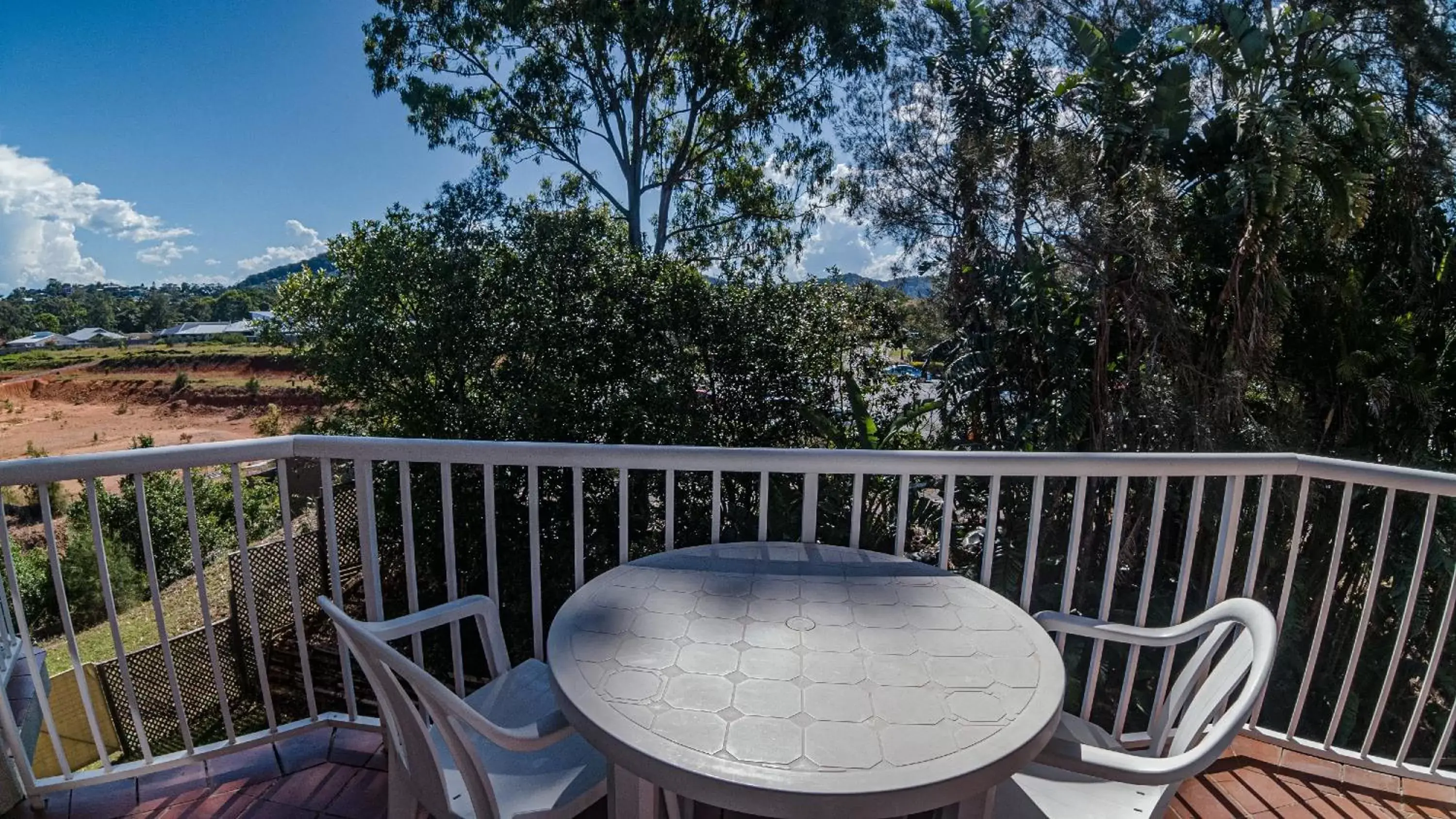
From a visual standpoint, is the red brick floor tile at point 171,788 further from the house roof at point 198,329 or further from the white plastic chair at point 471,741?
the house roof at point 198,329

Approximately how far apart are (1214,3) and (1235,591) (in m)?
4.26

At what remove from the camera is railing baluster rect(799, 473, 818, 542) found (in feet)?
6.57

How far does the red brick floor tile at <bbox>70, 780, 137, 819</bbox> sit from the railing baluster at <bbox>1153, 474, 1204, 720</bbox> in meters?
2.81

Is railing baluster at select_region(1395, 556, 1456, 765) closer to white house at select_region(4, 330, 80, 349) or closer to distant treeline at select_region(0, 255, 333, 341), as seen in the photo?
distant treeline at select_region(0, 255, 333, 341)

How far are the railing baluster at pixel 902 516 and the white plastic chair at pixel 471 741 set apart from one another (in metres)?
1.05

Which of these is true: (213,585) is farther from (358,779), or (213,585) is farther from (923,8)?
(923,8)

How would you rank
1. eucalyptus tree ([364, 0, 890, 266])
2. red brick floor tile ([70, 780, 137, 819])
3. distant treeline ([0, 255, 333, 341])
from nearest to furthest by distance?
red brick floor tile ([70, 780, 137, 819]) < eucalyptus tree ([364, 0, 890, 266]) < distant treeline ([0, 255, 333, 341])

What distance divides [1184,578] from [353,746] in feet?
8.60

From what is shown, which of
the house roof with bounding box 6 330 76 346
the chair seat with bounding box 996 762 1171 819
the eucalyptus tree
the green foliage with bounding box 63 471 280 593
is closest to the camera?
the chair seat with bounding box 996 762 1171 819

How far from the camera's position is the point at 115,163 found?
30281 mm

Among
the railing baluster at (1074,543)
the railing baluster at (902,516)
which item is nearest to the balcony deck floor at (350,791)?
the railing baluster at (1074,543)

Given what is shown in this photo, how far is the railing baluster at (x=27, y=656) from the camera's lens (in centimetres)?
173

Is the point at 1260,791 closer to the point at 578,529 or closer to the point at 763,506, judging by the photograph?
the point at 763,506

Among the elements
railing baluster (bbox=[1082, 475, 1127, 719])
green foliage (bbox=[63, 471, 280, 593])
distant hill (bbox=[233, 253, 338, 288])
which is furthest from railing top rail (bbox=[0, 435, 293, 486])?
green foliage (bbox=[63, 471, 280, 593])
